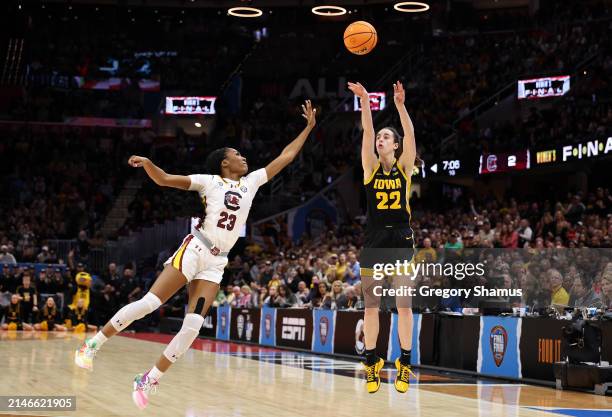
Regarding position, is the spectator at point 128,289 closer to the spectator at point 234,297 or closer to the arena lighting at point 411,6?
the spectator at point 234,297

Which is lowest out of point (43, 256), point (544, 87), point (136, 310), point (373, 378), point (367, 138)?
point (373, 378)

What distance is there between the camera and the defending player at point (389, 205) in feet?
32.1

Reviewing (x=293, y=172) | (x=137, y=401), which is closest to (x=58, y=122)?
(x=293, y=172)

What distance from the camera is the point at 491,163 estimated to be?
27.2 meters

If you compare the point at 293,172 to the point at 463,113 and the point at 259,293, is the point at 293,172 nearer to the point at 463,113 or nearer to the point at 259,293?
the point at 463,113

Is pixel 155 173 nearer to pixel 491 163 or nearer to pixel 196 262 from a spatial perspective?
→ pixel 196 262

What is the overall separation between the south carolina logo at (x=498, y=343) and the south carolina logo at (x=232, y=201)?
22.0ft

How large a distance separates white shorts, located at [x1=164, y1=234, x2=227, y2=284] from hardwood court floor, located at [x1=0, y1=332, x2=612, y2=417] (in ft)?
5.54

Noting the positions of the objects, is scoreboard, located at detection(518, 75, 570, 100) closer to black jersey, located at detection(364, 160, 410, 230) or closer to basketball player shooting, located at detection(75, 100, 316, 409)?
black jersey, located at detection(364, 160, 410, 230)

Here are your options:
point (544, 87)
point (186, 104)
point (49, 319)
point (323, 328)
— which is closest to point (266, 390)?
point (323, 328)

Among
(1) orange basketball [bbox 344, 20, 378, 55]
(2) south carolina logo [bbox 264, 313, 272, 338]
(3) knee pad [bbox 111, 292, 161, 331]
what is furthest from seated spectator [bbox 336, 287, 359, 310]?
(3) knee pad [bbox 111, 292, 161, 331]

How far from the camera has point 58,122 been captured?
41812 millimetres

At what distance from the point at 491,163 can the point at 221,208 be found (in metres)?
19.2

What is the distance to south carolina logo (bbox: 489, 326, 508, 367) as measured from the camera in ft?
47.1
